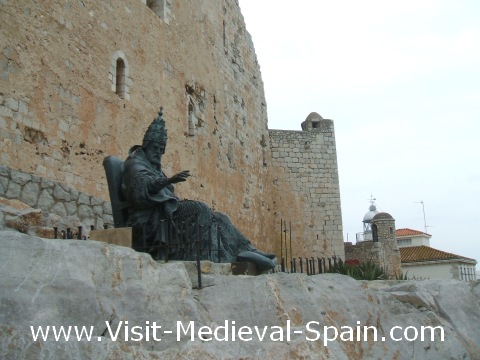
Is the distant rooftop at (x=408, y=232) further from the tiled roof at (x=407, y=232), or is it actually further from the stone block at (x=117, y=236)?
the stone block at (x=117, y=236)

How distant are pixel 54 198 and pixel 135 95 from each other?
3181mm

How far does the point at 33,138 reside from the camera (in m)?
8.05

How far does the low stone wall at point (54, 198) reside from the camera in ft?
24.7

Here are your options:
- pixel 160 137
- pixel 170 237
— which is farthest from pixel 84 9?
pixel 170 237

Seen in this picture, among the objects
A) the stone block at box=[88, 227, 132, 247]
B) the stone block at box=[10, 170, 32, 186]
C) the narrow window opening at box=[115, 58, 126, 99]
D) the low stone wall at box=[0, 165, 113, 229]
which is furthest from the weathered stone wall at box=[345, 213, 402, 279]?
the stone block at box=[88, 227, 132, 247]

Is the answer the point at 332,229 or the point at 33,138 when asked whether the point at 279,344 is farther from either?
the point at 332,229

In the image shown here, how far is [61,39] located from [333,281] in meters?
5.84

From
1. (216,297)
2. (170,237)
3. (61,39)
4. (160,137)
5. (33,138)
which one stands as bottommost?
(216,297)

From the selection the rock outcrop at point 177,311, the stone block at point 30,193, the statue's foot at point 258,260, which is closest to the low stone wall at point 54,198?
the stone block at point 30,193

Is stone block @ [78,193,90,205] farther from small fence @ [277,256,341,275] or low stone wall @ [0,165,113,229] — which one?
small fence @ [277,256,341,275]

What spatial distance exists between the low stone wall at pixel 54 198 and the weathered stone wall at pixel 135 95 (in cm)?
14

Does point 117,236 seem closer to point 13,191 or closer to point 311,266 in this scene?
point 311,266

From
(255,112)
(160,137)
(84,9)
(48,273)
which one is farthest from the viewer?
(255,112)

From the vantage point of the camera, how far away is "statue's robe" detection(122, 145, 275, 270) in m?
5.27
